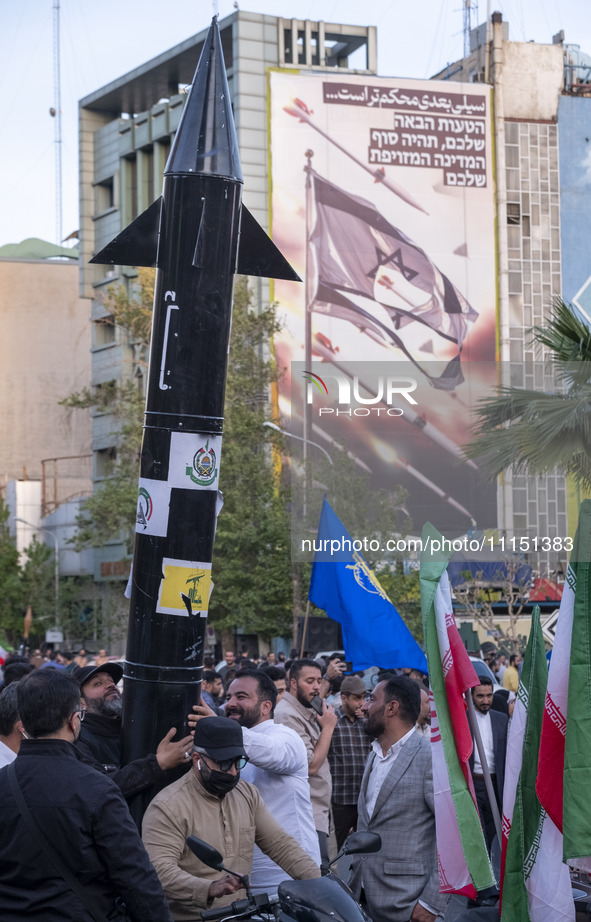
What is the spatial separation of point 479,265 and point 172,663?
49380mm

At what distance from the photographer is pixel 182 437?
7961 mm

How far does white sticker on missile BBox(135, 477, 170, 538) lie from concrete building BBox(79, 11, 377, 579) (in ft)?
145

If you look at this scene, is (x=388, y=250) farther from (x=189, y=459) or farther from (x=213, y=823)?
(x=213, y=823)

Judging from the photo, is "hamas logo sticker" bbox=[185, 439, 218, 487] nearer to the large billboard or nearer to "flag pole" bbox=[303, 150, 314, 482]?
"flag pole" bbox=[303, 150, 314, 482]

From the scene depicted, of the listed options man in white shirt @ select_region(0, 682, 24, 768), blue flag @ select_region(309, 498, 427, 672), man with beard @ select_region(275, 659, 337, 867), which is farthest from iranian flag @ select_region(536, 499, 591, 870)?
blue flag @ select_region(309, 498, 427, 672)

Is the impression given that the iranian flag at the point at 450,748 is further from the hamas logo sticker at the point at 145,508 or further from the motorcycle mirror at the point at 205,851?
the hamas logo sticker at the point at 145,508

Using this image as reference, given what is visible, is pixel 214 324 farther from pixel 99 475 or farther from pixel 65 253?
pixel 65 253

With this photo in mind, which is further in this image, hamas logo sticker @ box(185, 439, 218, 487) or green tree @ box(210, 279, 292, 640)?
green tree @ box(210, 279, 292, 640)

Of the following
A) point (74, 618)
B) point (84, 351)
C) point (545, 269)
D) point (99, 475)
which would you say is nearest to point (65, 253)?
point (84, 351)

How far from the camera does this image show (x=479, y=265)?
55656 mm

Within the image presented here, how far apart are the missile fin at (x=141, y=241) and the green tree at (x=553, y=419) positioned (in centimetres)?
605

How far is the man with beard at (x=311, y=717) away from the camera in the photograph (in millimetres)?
9008

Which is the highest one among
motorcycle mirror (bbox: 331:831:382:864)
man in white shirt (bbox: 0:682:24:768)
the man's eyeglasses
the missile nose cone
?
the missile nose cone

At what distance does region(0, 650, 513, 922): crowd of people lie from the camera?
477 centimetres
